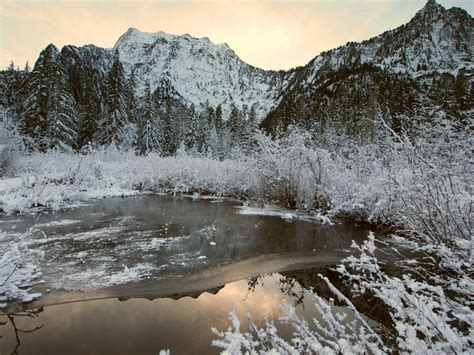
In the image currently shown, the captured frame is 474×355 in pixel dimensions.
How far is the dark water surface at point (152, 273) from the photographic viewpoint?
3.47 metres

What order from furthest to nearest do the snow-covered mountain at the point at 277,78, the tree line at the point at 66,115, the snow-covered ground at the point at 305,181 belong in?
the snow-covered mountain at the point at 277,78
the tree line at the point at 66,115
the snow-covered ground at the point at 305,181

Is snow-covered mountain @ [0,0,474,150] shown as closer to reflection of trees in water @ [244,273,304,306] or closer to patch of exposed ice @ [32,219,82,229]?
reflection of trees in water @ [244,273,304,306]

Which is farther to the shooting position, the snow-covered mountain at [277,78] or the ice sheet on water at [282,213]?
the snow-covered mountain at [277,78]

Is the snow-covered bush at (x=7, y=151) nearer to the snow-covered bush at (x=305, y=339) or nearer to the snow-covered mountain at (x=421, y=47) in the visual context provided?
the snow-covered bush at (x=305, y=339)

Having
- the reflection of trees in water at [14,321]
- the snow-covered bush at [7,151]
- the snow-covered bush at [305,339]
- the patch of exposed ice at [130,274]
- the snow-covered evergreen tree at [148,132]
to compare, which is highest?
the snow-covered evergreen tree at [148,132]

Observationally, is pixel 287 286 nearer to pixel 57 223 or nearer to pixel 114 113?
pixel 57 223

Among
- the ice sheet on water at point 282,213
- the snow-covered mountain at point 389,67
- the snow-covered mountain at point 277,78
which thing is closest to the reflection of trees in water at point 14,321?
the ice sheet on water at point 282,213

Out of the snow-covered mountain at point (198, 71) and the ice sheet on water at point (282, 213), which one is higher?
the snow-covered mountain at point (198, 71)

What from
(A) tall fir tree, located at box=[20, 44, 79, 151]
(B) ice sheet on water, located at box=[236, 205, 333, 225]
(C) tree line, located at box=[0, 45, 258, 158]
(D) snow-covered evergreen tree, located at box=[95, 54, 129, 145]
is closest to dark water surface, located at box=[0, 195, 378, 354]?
(B) ice sheet on water, located at box=[236, 205, 333, 225]

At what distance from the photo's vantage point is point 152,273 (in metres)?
5.30

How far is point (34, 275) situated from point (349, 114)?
51.6 m

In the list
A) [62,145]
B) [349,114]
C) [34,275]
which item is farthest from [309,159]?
[349,114]

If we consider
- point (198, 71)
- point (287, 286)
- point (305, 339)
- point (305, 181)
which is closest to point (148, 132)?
point (305, 181)

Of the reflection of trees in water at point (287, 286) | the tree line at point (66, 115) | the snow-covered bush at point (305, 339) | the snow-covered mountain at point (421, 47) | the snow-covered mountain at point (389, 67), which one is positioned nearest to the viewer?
the snow-covered bush at point (305, 339)
